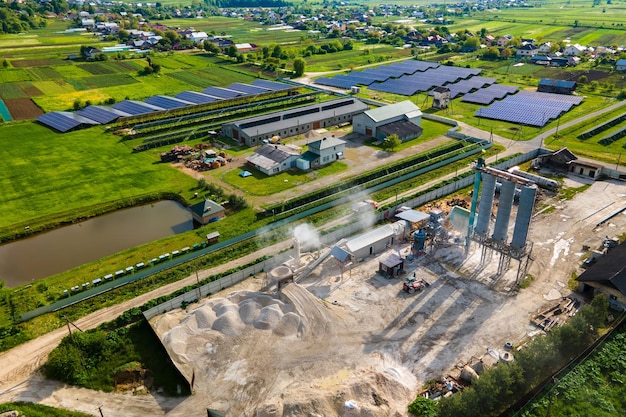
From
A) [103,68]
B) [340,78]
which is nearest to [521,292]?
[340,78]

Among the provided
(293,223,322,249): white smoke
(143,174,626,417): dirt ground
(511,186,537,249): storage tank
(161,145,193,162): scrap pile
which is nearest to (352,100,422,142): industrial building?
(161,145,193,162): scrap pile

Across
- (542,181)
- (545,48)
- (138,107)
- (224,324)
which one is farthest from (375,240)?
(545,48)

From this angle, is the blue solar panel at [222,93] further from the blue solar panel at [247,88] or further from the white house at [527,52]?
the white house at [527,52]

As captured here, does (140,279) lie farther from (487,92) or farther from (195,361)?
(487,92)

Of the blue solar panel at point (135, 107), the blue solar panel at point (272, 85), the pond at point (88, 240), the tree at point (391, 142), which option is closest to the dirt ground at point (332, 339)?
the pond at point (88, 240)

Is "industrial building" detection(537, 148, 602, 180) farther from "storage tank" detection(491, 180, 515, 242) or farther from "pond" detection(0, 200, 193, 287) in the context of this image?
"pond" detection(0, 200, 193, 287)

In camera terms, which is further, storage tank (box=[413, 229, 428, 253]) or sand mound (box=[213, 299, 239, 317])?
storage tank (box=[413, 229, 428, 253])

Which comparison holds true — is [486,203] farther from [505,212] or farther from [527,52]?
[527,52]
